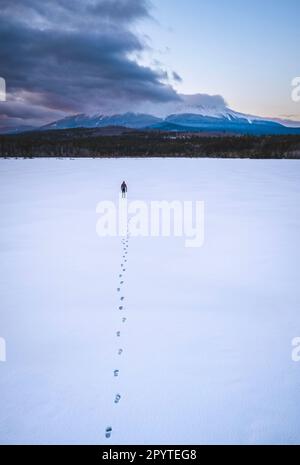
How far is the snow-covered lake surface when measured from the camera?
3.53 m

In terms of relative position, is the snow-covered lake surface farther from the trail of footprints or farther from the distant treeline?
the distant treeline

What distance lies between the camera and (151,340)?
4879mm

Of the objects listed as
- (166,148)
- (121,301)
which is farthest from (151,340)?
(166,148)

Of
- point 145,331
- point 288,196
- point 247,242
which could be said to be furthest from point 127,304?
point 288,196

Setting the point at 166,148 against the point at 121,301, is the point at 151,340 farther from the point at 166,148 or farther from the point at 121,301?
the point at 166,148

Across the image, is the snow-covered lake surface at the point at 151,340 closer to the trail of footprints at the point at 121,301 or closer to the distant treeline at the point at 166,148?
the trail of footprints at the point at 121,301

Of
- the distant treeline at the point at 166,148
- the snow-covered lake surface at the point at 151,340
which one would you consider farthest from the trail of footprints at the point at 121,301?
the distant treeline at the point at 166,148

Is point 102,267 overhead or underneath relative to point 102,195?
underneath

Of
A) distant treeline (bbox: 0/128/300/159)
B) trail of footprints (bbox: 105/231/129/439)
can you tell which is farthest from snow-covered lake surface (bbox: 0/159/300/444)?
distant treeline (bbox: 0/128/300/159)

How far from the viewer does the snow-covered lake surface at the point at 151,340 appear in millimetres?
3525

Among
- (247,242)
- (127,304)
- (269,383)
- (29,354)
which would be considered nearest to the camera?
(269,383)

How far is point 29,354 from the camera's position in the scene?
4.61 meters

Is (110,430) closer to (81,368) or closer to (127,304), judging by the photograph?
(81,368)
